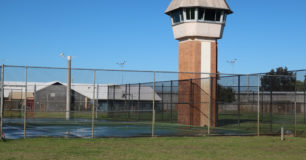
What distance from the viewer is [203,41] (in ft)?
102

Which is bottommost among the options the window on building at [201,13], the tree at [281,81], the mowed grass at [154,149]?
the mowed grass at [154,149]

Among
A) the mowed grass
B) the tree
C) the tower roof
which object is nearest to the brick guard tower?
the tower roof

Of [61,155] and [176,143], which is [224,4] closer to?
[176,143]

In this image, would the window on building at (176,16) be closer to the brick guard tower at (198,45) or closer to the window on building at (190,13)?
the brick guard tower at (198,45)

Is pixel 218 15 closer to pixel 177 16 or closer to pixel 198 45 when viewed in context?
pixel 198 45

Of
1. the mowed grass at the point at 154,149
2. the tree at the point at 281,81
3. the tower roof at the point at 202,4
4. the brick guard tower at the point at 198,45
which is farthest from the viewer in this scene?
the tower roof at the point at 202,4

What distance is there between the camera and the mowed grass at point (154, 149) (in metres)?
12.8

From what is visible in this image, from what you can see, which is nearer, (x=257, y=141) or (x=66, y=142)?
(x=66, y=142)

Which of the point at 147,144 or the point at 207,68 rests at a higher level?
the point at 207,68

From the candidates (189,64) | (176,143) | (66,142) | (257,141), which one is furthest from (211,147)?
(189,64)

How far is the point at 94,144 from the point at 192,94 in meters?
14.4

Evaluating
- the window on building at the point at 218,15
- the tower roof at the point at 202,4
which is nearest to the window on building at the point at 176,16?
the tower roof at the point at 202,4

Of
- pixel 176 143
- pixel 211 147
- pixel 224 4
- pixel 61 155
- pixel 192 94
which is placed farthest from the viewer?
pixel 224 4

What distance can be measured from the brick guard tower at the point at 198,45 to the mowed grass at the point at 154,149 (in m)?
11.6
